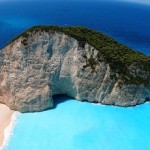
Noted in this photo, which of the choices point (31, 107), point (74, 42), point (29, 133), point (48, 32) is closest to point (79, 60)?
point (74, 42)

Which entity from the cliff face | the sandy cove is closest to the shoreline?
the sandy cove

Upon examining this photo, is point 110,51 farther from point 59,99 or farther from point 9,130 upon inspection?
point 9,130

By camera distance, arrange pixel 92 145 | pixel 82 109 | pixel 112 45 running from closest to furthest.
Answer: pixel 92 145, pixel 82 109, pixel 112 45

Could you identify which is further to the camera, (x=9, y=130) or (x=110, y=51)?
(x=110, y=51)

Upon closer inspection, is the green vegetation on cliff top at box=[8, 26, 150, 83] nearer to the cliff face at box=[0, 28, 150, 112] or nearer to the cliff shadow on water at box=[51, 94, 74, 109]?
the cliff face at box=[0, 28, 150, 112]

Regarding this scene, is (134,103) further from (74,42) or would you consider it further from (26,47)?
(26,47)

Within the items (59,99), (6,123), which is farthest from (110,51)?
(6,123)
